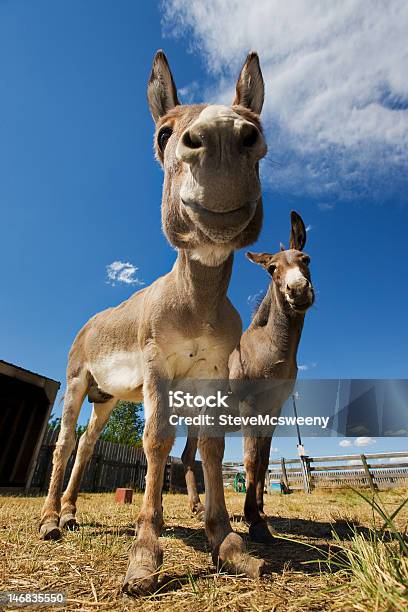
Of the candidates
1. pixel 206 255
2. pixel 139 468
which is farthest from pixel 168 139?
pixel 139 468

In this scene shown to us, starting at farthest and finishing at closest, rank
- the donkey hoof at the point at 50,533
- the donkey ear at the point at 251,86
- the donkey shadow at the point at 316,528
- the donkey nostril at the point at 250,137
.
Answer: the donkey shadow at the point at 316,528, the donkey hoof at the point at 50,533, the donkey ear at the point at 251,86, the donkey nostril at the point at 250,137

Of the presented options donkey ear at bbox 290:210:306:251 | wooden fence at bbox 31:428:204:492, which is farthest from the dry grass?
wooden fence at bbox 31:428:204:492

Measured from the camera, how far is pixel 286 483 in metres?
17.5

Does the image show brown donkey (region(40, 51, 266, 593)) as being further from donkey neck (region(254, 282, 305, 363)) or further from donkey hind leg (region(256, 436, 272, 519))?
donkey neck (region(254, 282, 305, 363))

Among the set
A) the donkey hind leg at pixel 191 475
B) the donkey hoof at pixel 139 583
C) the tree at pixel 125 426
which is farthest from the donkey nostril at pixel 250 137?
the tree at pixel 125 426

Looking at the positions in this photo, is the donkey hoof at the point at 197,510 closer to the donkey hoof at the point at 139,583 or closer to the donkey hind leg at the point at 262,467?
the donkey hind leg at the point at 262,467

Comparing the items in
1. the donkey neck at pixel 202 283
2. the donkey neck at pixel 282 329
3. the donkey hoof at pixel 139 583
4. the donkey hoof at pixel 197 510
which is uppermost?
the donkey neck at pixel 282 329

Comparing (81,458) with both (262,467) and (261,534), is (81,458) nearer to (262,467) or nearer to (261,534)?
(262,467)

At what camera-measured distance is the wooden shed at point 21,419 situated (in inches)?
350

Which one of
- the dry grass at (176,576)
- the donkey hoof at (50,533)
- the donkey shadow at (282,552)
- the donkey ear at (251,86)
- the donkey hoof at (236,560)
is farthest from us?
the donkey hoof at (50,533)

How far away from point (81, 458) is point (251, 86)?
4465 millimetres

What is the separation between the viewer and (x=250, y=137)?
1.81 m

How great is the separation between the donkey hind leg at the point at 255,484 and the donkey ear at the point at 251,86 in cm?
321

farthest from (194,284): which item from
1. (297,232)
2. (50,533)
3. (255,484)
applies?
(297,232)
